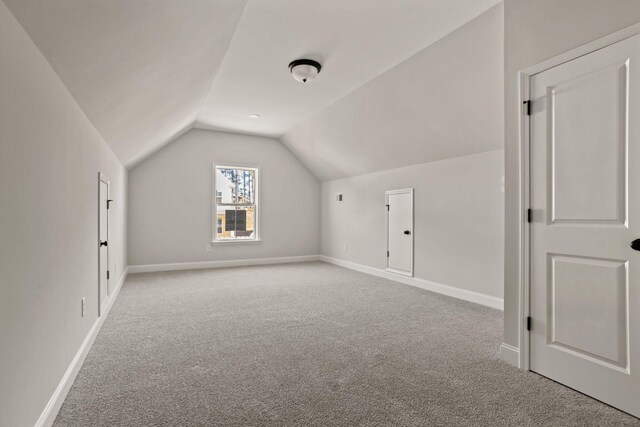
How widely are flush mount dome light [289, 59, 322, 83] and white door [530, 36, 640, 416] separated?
206cm

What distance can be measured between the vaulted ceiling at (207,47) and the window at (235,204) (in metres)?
2.25

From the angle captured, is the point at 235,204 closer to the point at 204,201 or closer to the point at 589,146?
the point at 204,201

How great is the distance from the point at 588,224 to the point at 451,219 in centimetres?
252

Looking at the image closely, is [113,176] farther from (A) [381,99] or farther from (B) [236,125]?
(A) [381,99]

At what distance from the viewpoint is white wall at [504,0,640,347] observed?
1967 mm

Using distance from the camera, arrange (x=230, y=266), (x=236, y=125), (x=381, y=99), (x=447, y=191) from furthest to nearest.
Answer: (x=230, y=266), (x=236, y=125), (x=447, y=191), (x=381, y=99)

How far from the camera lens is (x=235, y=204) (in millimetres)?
7090

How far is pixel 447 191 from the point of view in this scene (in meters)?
4.61

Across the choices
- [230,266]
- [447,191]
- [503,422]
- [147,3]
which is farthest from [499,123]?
[230,266]

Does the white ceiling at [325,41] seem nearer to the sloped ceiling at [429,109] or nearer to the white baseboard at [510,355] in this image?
the sloped ceiling at [429,109]

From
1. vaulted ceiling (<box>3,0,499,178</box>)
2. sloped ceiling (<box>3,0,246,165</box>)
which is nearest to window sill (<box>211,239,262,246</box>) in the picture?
vaulted ceiling (<box>3,0,499,178</box>)

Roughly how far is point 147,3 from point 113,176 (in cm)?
320

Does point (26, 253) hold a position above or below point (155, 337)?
above

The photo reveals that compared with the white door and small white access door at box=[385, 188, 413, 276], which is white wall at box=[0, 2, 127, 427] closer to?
the white door
